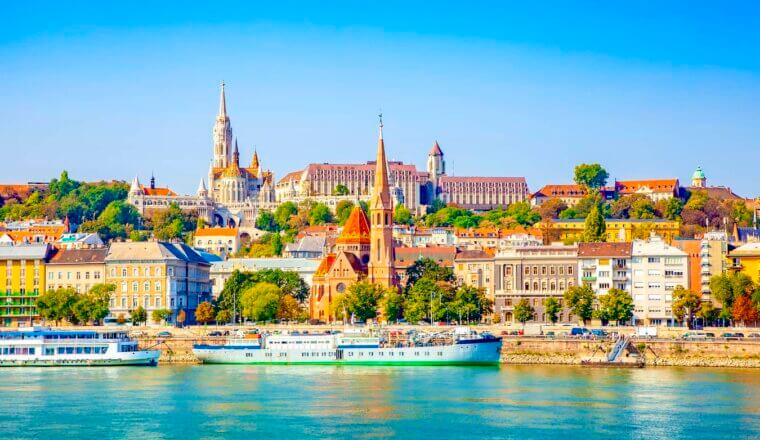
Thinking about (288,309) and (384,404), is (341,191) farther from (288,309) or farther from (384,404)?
(384,404)

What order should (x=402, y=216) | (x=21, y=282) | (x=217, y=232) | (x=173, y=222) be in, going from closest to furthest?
1. (x=21, y=282)
2. (x=217, y=232)
3. (x=402, y=216)
4. (x=173, y=222)

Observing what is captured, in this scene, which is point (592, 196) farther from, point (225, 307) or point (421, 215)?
point (225, 307)

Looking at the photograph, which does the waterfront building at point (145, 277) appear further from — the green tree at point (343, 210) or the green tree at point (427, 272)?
the green tree at point (343, 210)

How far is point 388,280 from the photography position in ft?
382

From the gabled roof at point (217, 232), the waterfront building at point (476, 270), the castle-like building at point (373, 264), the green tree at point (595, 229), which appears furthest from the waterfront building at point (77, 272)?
the gabled roof at point (217, 232)

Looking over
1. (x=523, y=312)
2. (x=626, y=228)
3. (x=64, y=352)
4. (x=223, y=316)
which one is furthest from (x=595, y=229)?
(x=64, y=352)

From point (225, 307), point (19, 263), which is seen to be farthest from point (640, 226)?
point (19, 263)

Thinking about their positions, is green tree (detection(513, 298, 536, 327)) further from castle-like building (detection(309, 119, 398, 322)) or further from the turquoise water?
the turquoise water

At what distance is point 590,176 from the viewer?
192875 millimetres

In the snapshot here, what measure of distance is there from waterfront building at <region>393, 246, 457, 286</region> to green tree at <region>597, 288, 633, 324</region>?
30238 millimetres

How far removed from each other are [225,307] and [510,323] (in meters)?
19.5

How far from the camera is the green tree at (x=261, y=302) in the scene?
10575 centimetres

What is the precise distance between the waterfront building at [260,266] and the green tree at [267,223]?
158ft

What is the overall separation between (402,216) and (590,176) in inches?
1048
